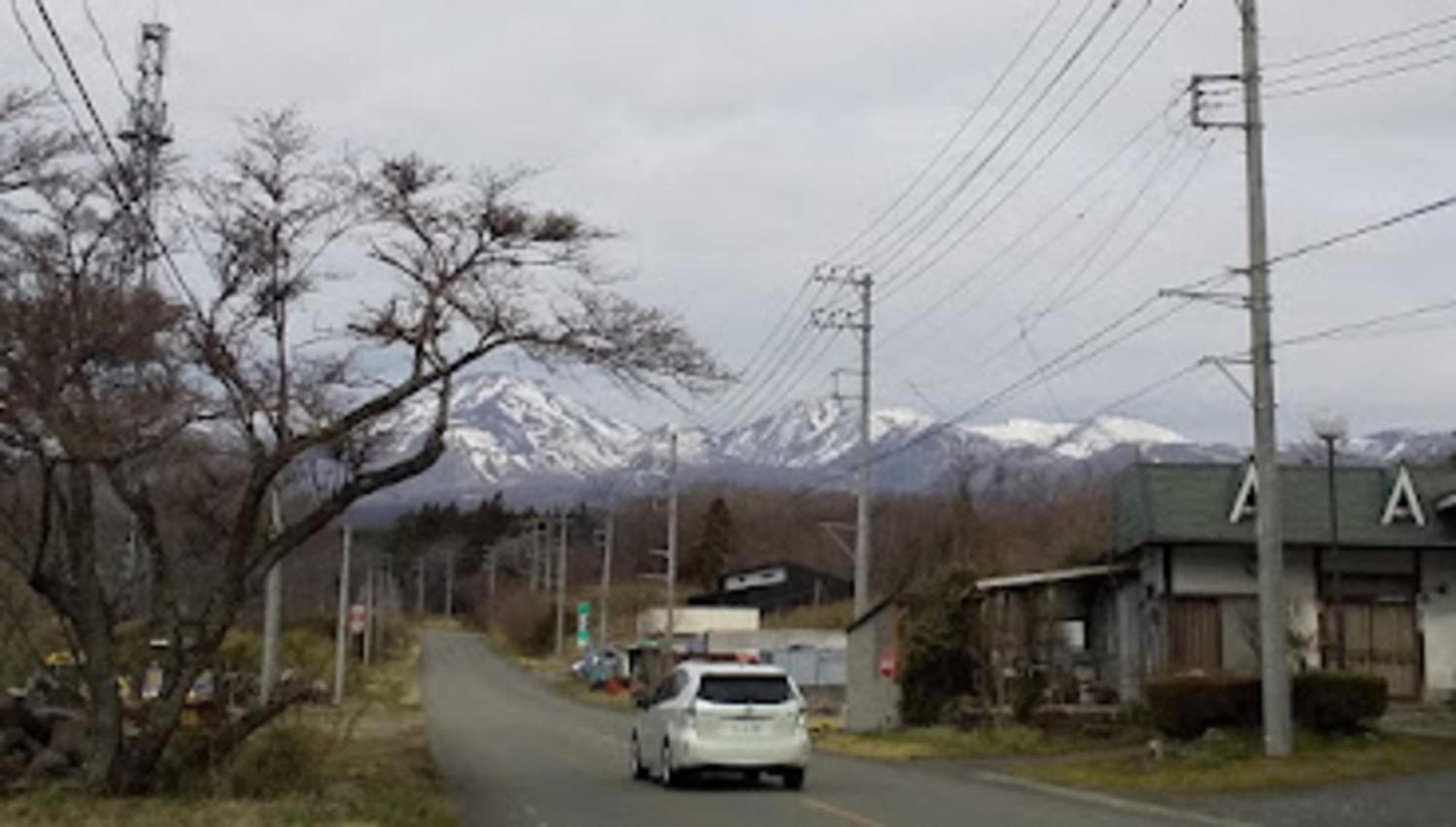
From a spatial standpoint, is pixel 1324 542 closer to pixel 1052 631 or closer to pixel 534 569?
pixel 1052 631

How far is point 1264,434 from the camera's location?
26625 millimetres

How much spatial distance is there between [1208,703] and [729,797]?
9.86 m

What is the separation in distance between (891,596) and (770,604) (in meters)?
69.9

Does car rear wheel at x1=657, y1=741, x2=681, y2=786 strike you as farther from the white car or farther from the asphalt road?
the asphalt road

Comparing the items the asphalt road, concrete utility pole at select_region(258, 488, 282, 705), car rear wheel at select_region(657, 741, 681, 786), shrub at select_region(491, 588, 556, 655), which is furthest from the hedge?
shrub at select_region(491, 588, 556, 655)

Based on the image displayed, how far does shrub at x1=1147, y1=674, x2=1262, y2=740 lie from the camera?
2862cm

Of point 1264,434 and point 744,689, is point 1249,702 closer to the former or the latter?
point 1264,434

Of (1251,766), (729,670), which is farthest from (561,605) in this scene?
(1251,766)

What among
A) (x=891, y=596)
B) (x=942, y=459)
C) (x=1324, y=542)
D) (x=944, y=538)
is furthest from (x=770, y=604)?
(x=1324, y=542)

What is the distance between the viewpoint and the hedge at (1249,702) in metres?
27.8

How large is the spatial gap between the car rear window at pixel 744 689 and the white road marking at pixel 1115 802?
4.20 meters

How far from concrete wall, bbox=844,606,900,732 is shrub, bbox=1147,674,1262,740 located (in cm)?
1530

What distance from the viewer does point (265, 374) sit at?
2150 centimetres

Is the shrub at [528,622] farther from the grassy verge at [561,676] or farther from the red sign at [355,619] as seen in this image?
the red sign at [355,619]
